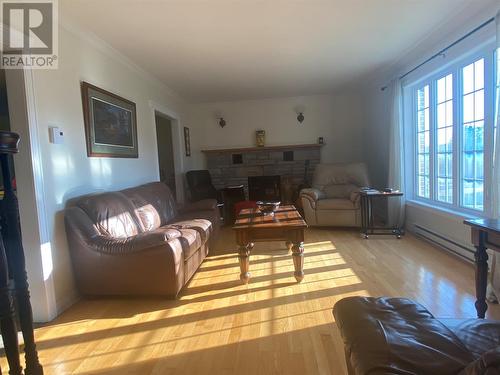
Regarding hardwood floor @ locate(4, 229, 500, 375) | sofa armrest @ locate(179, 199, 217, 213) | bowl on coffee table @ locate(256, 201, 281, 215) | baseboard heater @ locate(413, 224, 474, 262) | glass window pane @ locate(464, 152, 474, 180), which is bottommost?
hardwood floor @ locate(4, 229, 500, 375)

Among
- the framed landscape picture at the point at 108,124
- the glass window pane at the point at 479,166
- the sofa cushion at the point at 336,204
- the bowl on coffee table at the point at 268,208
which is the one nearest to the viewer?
the framed landscape picture at the point at 108,124

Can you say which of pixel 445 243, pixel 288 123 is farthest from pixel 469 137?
pixel 288 123

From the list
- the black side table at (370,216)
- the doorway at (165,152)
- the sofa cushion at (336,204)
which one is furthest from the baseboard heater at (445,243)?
the doorway at (165,152)

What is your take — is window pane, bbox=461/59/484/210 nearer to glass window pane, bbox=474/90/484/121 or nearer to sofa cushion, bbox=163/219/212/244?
glass window pane, bbox=474/90/484/121

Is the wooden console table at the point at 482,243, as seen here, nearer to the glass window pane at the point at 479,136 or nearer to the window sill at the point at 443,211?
the window sill at the point at 443,211

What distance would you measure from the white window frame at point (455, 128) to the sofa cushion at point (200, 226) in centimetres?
249

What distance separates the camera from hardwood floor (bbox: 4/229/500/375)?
1636 millimetres

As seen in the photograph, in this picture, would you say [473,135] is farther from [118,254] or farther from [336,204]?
[118,254]

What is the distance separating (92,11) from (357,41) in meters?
2.55

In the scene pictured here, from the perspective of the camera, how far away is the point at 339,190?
4973 millimetres

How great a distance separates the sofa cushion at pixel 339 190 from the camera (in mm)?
4895

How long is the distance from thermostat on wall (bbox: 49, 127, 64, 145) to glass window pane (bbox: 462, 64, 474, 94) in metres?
3.74

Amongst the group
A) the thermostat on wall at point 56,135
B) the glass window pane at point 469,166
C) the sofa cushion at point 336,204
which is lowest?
the sofa cushion at point 336,204

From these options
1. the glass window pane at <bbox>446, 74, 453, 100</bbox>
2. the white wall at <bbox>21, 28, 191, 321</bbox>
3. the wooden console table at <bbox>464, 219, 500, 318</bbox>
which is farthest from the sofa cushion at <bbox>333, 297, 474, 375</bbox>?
the glass window pane at <bbox>446, 74, 453, 100</bbox>
